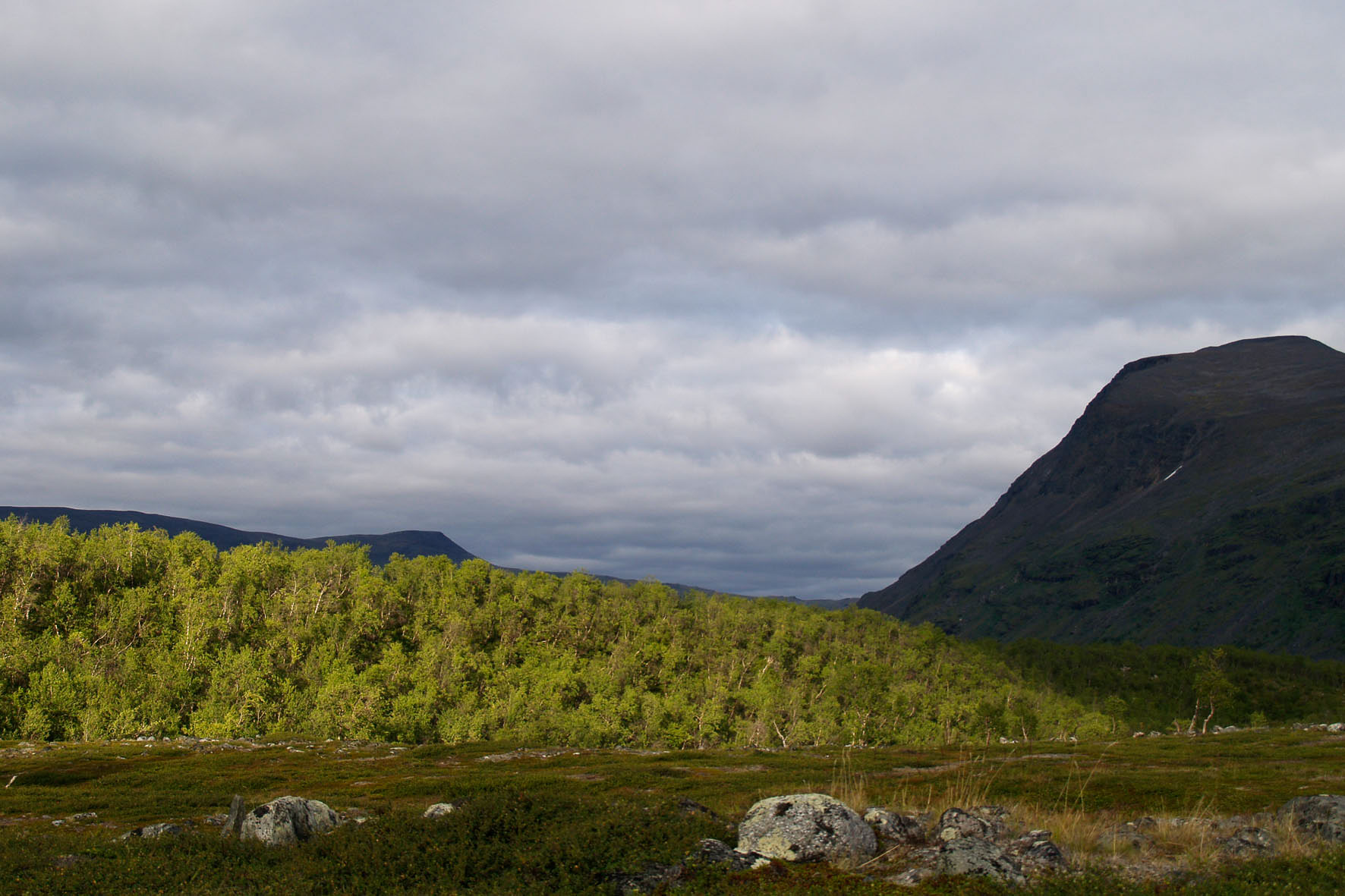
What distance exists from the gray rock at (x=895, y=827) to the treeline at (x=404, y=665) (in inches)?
4393

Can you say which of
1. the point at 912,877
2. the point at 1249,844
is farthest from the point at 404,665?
the point at 1249,844

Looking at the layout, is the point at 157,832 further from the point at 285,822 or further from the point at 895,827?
the point at 895,827

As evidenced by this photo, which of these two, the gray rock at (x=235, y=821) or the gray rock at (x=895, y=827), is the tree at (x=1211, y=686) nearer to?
the gray rock at (x=895, y=827)

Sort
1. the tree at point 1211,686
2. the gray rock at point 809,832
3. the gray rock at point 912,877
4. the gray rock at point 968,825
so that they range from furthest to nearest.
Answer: the tree at point 1211,686 < the gray rock at point 968,825 < the gray rock at point 809,832 < the gray rock at point 912,877

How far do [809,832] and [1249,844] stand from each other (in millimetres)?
12411

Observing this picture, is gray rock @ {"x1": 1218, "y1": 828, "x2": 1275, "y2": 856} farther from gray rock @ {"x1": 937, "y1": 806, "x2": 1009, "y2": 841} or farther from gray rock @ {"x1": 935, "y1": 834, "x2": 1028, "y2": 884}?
gray rock @ {"x1": 935, "y1": 834, "x2": 1028, "y2": 884}

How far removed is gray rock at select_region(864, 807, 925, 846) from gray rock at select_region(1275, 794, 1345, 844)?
11.5 meters

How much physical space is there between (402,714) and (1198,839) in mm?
133308

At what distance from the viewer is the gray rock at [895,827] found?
76.8ft

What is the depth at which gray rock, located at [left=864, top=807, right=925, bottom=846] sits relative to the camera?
23422 millimetres

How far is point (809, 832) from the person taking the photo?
22.8m

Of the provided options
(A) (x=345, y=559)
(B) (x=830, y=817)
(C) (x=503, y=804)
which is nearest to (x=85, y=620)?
(A) (x=345, y=559)

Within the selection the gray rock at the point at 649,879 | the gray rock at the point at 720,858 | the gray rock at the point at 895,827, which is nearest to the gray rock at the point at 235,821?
the gray rock at the point at 649,879

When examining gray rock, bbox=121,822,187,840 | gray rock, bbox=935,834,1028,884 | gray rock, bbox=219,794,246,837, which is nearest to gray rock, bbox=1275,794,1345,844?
gray rock, bbox=935,834,1028,884
